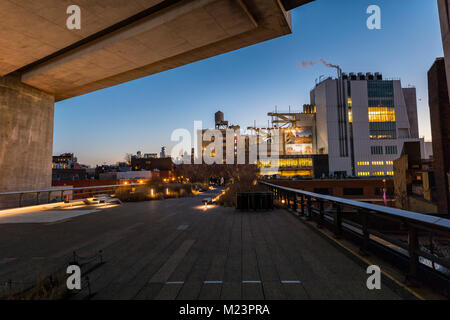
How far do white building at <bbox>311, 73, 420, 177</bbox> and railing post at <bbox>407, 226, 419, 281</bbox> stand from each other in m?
64.3

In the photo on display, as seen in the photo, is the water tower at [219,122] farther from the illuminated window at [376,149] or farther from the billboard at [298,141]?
the illuminated window at [376,149]

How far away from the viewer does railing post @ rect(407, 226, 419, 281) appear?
2.66m

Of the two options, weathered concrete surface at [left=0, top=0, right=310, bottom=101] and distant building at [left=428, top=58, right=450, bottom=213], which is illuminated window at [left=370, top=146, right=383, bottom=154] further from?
weathered concrete surface at [left=0, top=0, right=310, bottom=101]

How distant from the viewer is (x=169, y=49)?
10812mm

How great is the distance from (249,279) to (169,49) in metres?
11.3

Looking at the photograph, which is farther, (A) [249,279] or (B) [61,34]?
(B) [61,34]

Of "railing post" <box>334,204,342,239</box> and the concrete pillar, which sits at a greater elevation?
the concrete pillar

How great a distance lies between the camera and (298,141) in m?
72.8

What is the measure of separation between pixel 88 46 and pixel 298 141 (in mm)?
70243

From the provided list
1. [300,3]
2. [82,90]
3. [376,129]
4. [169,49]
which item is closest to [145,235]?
[169,49]

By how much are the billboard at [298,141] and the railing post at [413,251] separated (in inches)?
2854

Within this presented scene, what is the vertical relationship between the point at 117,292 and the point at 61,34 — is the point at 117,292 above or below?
below

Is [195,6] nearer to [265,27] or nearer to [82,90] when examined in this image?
[265,27]

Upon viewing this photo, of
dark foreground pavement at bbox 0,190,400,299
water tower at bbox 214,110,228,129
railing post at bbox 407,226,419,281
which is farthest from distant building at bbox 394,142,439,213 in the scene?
water tower at bbox 214,110,228,129
